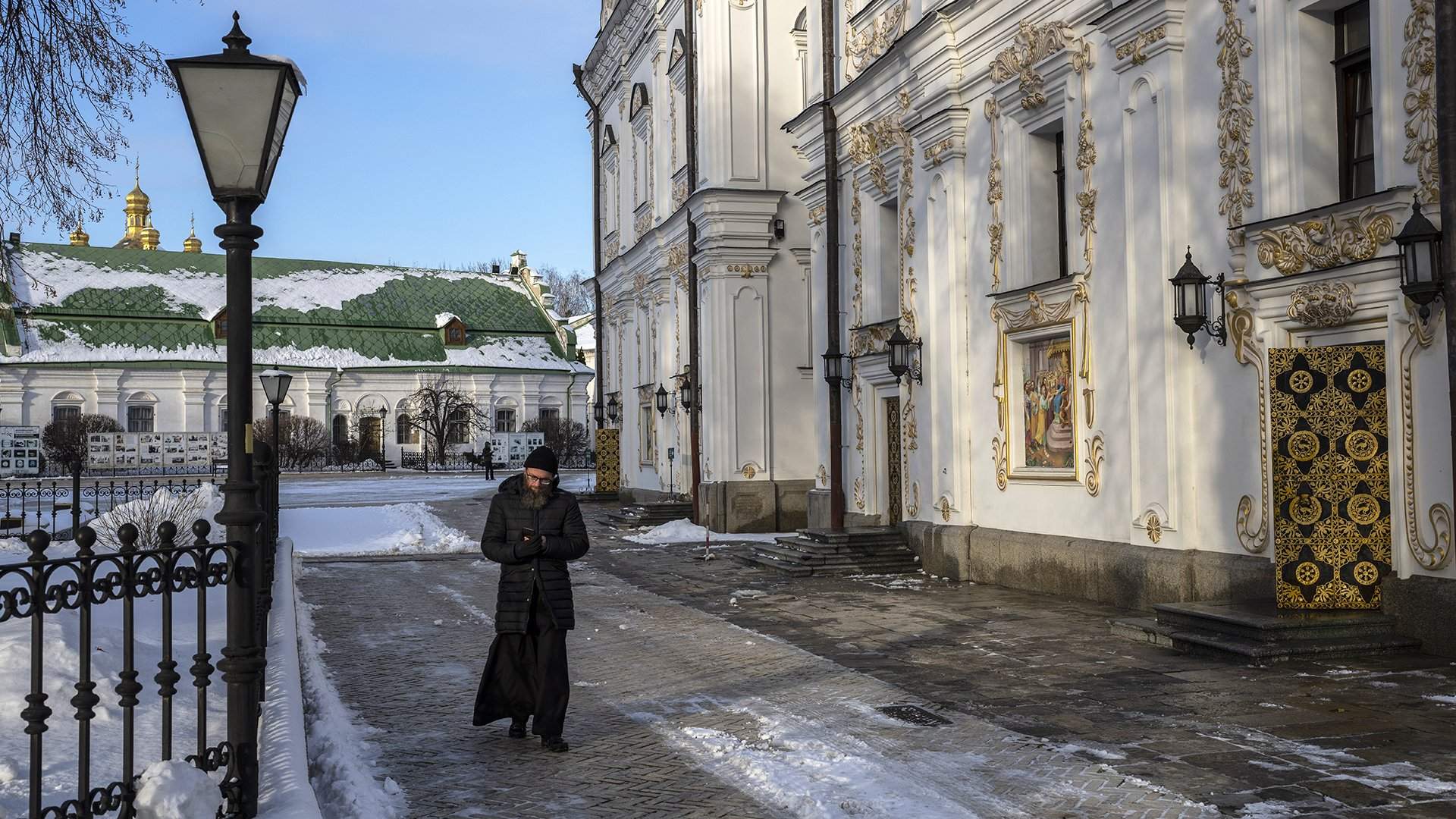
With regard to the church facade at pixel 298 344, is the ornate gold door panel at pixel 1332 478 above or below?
below

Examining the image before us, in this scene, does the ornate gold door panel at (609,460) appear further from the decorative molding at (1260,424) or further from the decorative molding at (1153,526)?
the decorative molding at (1260,424)

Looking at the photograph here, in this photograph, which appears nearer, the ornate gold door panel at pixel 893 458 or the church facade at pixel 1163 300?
the church facade at pixel 1163 300

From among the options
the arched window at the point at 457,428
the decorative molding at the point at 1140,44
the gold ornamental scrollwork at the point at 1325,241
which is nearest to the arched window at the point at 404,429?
the arched window at the point at 457,428

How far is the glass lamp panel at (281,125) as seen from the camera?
530 centimetres

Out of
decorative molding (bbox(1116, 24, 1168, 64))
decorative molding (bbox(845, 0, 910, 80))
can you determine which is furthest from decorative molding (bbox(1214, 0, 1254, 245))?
decorative molding (bbox(845, 0, 910, 80))

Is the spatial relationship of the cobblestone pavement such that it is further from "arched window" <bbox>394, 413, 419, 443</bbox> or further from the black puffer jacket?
"arched window" <bbox>394, 413, 419, 443</bbox>

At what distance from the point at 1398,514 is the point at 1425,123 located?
304cm

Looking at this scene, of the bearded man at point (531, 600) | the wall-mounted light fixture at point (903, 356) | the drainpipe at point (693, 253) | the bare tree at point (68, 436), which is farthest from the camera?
the bare tree at point (68, 436)

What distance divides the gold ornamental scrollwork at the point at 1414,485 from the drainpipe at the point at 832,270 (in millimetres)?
11182

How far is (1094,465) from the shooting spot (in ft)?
45.9

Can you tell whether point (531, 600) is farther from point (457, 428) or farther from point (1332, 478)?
point (457, 428)

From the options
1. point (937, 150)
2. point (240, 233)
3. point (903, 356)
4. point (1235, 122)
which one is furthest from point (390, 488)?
point (240, 233)

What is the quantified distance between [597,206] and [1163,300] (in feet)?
96.3

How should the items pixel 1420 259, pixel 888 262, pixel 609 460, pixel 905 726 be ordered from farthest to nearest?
pixel 609 460 → pixel 888 262 → pixel 1420 259 → pixel 905 726
